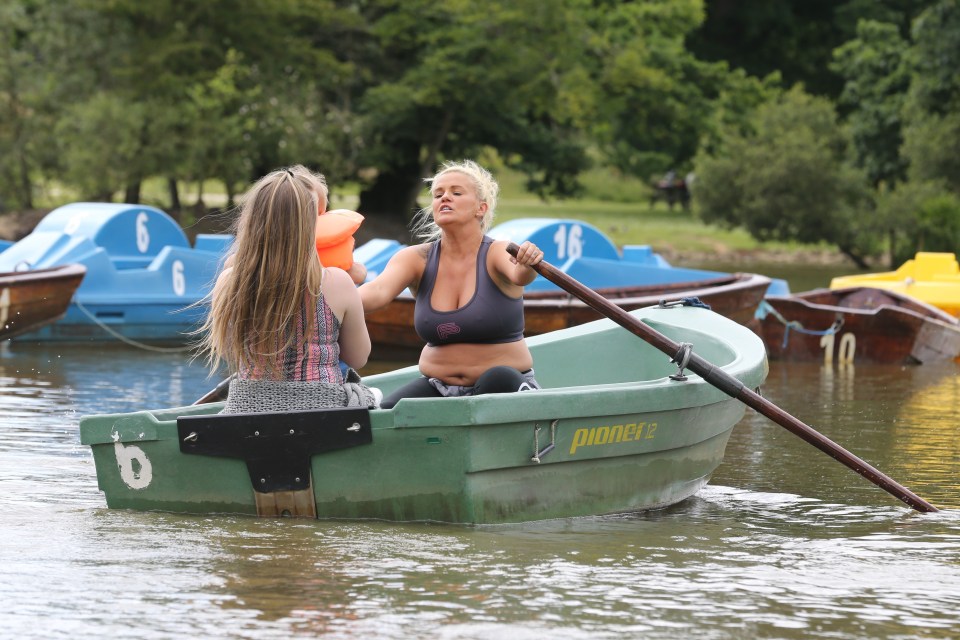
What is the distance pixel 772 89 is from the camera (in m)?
34.7

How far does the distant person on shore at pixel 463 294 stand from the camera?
587cm

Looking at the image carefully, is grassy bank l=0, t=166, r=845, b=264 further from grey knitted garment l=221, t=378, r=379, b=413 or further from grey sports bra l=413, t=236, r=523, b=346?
grey knitted garment l=221, t=378, r=379, b=413

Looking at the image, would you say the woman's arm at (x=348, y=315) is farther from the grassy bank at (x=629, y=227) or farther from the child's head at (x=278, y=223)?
the grassy bank at (x=629, y=227)

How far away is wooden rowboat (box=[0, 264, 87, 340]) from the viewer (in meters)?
11.9

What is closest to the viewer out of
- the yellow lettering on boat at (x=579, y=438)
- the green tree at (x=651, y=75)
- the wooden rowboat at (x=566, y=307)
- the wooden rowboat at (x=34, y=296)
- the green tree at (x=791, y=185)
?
the yellow lettering on boat at (x=579, y=438)

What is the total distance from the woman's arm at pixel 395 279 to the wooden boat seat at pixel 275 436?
22.8 inches

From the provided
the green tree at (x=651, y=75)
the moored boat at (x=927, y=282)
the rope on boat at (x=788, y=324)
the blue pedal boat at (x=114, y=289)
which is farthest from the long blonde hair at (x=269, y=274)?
the green tree at (x=651, y=75)

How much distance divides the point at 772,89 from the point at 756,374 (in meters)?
29.2

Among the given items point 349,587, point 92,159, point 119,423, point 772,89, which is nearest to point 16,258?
point 119,423

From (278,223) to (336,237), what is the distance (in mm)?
612

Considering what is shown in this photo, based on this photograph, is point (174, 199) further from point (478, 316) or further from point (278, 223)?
point (278, 223)

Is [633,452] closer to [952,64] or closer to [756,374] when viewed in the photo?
[756,374]

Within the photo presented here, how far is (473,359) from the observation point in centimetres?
596

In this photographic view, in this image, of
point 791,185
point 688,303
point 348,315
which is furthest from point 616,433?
point 791,185
